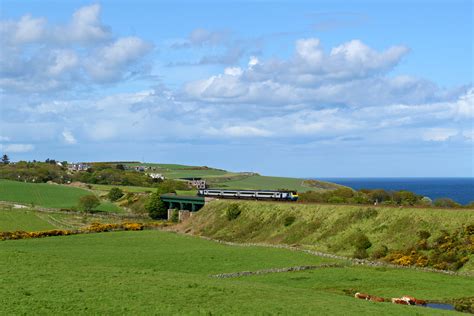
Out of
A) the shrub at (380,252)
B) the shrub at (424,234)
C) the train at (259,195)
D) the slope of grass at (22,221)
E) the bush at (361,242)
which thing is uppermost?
the train at (259,195)

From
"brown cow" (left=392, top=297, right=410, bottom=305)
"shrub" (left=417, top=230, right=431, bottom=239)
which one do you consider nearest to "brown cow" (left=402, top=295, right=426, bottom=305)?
"brown cow" (left=392, top=297, right=410, bottom=305)

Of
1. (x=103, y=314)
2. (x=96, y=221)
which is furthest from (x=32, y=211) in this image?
(x=103, y=314)

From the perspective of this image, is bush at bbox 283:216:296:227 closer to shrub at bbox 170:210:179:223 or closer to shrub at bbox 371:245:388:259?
shrub at bbox 371:245:388:259

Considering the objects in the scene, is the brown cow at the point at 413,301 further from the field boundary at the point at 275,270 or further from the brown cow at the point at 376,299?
the field boundary at the point at 275,270

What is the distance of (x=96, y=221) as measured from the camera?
13088 cm

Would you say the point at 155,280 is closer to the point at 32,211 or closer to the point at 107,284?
the point at 107,284

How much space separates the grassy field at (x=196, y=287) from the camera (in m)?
31.8

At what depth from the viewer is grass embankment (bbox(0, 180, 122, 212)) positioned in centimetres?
16250

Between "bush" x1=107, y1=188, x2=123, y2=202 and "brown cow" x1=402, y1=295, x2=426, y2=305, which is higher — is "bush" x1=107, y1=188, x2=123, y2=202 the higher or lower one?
the higher one

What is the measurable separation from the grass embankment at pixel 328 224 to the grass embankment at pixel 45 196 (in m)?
59.0

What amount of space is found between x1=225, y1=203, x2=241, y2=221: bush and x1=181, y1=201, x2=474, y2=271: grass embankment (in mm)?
726

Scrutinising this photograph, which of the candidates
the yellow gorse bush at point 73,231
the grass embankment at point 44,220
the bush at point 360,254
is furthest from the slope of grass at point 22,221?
the bush at point 360,254

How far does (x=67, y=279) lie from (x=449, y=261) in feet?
134

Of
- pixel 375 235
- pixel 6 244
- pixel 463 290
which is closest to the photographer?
pixel 463 290
